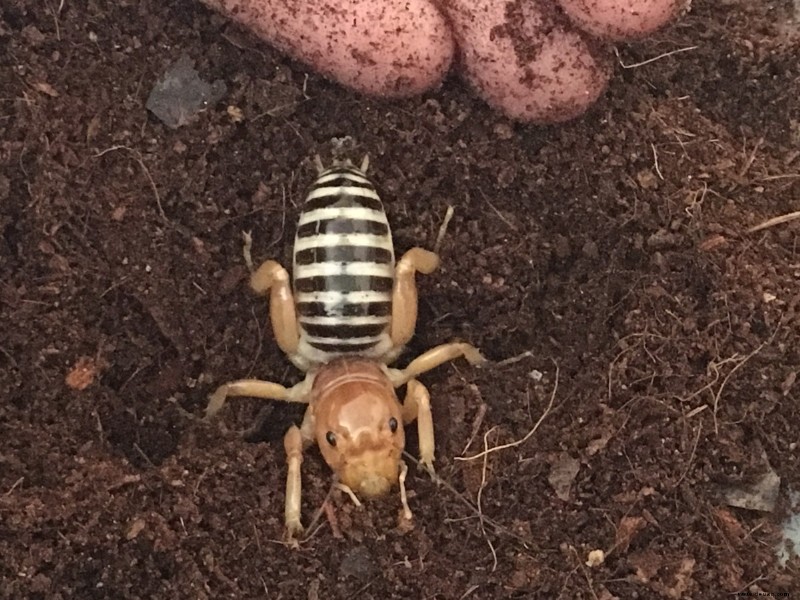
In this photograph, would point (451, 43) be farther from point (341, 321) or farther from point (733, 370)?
point (733, 370)

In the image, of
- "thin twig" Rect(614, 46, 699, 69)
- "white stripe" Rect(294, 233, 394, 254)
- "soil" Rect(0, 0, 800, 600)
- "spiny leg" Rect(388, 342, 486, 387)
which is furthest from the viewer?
"thin twig" Rect(614, 46, 699, 69)

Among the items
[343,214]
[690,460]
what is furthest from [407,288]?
[690,460]

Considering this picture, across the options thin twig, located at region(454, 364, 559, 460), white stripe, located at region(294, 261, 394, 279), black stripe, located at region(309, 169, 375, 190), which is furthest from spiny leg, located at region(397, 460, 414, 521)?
black stripe, located at region(309, 169, 375, 190)

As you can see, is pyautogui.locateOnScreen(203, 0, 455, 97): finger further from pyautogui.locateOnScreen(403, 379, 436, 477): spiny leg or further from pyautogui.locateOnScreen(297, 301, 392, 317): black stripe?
pyautogui.locateOnScreen(403, 379, 436, 477): spiny leg

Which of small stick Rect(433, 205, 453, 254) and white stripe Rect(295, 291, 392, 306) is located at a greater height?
small stick Rect(433, 205, 453, 254)

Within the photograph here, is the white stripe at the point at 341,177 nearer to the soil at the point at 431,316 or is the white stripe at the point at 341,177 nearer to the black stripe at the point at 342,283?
the soil at the point at 431,316

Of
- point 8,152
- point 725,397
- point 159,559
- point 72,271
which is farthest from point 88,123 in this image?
point 725,397
